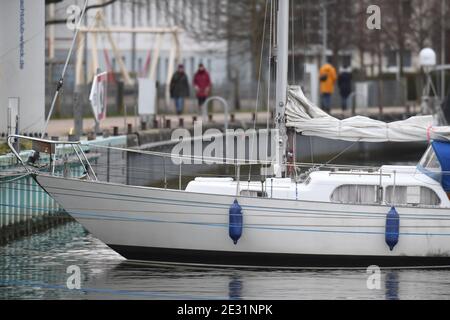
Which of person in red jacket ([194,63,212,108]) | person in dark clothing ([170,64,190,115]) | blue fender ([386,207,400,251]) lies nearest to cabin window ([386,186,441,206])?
blue fender ([386,207,400,251])

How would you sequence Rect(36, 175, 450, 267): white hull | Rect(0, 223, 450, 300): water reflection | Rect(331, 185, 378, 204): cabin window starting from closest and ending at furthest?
1. Rect(0, 223, 450, 300): water reflection
2. Rect(36, 175, 450, 267): white hull
3. Rect(331, 185, 378, 204): cabin window

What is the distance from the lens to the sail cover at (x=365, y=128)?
25.3 meters

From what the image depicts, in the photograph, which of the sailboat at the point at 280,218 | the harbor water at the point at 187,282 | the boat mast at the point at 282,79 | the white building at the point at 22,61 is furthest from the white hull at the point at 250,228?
the white building at the point at 22,61

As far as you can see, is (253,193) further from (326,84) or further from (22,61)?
(326,84)

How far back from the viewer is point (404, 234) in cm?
2406

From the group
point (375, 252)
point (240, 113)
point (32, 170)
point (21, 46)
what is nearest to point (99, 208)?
point (32, 170)

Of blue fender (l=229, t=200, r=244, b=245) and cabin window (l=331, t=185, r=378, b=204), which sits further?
cabin window (l=331, t=185, r=378, b=204)

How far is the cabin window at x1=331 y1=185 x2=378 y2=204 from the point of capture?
78.9 feet

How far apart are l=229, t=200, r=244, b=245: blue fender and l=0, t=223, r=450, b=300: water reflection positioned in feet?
2.35

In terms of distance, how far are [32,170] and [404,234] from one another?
653 centimetres

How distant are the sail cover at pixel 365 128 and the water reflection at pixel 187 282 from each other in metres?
2.52

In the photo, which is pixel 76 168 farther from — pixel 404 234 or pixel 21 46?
pixel 404 234

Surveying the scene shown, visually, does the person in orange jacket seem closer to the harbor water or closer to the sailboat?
the harbor water

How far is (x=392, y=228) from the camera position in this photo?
78.3ft
